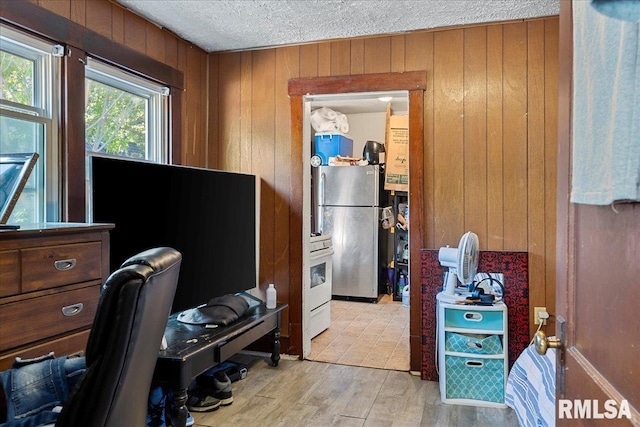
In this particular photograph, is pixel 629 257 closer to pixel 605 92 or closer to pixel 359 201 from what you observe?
pixel 605 92

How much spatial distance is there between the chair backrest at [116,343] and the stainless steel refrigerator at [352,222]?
16.3 feet

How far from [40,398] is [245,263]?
78.7 inches

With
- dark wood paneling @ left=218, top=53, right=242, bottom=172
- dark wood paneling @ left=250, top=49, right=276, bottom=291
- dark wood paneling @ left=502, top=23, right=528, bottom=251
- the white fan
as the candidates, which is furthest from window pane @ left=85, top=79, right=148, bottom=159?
dark wood paneling @ left=502, top=23, right=528, bottom=251

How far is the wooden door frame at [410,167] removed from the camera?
129 inches

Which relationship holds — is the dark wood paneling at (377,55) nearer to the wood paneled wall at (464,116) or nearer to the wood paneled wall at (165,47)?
the wood paneled wall at (464,116)

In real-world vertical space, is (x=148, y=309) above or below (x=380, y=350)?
above

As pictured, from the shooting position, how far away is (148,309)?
921 mm

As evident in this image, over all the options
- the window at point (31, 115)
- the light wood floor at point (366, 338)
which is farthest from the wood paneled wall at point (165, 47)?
the light wood floor at point (366, 338)

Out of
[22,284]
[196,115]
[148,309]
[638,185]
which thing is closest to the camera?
[638,185]

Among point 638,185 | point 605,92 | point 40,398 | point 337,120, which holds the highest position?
point 337,120

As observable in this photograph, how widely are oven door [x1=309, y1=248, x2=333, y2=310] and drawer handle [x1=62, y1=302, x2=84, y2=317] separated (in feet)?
7.27

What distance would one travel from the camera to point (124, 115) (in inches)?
120

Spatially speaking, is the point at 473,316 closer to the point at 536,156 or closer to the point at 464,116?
the point at 536,156

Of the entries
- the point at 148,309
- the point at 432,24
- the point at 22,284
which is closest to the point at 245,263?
the point at 22,284
